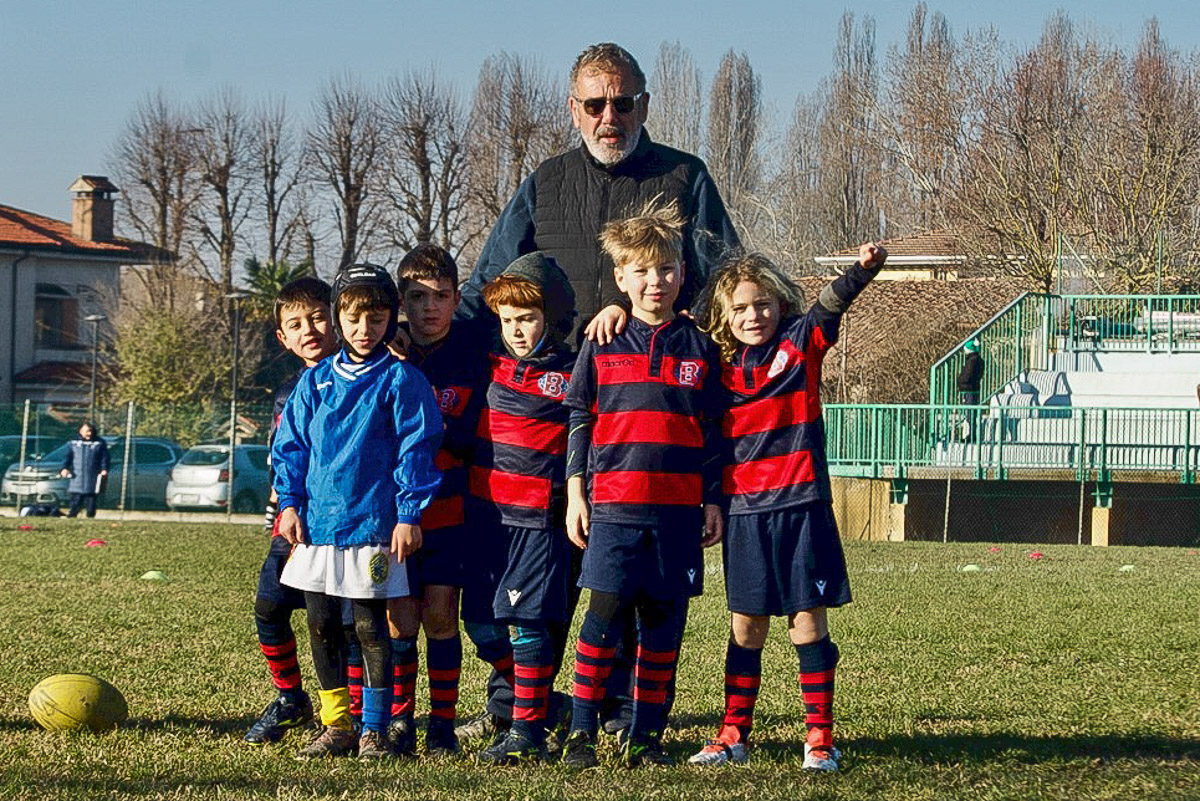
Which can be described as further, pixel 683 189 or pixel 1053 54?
pixel 1053 54

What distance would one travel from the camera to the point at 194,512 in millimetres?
30125

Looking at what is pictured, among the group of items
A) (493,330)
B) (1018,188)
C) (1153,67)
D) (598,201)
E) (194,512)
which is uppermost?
(1153,67)

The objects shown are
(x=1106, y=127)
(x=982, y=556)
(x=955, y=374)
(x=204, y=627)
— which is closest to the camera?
(x=204, y=627)

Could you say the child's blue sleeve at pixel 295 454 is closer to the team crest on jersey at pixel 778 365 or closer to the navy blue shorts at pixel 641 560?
the navy blue shorts at pixel 641 560

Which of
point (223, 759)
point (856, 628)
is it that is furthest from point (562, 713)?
point (856, 628)

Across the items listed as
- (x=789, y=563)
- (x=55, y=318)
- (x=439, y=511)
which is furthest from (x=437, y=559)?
(x=55, y=318)

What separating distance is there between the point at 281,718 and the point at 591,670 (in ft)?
4.34

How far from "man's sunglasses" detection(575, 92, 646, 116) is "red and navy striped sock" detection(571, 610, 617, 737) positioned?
1795 mm

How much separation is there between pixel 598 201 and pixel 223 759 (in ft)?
7.66

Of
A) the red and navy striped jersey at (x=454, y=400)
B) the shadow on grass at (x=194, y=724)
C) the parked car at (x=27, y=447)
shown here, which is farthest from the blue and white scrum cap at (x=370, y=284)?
the parked car at (x=27, y=447)

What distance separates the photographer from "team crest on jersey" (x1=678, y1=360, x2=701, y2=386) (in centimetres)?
526

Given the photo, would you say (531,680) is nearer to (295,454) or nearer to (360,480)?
(360,480)

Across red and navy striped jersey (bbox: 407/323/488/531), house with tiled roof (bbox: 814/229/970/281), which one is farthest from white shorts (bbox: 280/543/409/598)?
house with tiled roof (bbox: 814/229/970/281)

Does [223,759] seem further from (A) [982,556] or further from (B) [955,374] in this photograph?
(B) [955,374]
